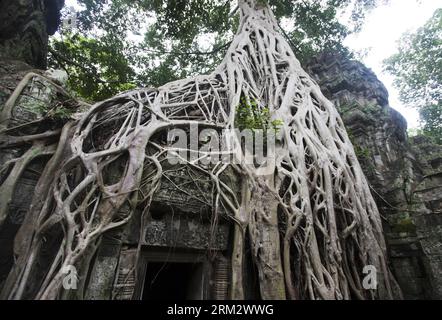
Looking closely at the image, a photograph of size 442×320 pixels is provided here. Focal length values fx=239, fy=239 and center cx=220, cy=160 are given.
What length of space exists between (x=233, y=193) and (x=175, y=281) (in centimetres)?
186

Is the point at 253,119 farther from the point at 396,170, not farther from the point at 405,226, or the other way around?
the point at 396,170

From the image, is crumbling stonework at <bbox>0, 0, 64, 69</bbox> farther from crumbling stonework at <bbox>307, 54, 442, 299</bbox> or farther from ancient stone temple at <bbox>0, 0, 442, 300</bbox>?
crumbling stonework at <bbox>307, 54, 442, 299</bbox>

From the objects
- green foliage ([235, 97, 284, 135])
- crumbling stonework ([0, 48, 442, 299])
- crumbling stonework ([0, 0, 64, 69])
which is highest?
crumbling stonework ([0, 0, 64, 69])

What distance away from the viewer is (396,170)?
3.32 metres

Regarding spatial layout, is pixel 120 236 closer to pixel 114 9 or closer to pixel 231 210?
pixel 231 210

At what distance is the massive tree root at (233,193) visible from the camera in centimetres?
172

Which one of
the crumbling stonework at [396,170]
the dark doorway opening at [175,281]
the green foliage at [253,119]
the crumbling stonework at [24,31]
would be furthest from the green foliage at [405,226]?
the crumbling stonework at [24,31]

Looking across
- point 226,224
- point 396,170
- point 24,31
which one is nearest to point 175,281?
point 226,224

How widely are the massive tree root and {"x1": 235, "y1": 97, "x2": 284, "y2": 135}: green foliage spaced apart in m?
0.09

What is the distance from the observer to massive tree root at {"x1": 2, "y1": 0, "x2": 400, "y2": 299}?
172cm

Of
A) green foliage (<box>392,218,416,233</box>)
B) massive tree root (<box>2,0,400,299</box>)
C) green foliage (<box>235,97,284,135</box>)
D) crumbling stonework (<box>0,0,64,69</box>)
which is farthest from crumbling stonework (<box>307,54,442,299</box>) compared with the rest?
crumbling stonework (<box>0,0,64,69</box>)

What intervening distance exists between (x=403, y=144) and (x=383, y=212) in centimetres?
184

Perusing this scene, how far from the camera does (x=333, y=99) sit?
4.81 metres
